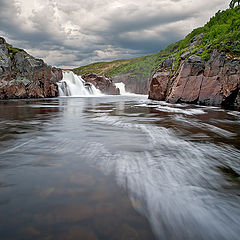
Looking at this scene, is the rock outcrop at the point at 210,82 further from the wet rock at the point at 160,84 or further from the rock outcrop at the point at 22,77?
the rock outcrop at the point at 22,77

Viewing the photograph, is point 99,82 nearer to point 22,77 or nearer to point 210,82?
point 22,77

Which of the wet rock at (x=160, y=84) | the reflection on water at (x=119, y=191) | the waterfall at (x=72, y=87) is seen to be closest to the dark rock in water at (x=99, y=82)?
the waterfall at (x=72, y=87)

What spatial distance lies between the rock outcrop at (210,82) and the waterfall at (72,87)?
2367cm

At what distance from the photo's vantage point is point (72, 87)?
1452 inches

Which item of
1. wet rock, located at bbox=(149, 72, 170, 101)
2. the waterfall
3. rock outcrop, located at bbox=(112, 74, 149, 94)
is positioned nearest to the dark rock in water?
the waterfall

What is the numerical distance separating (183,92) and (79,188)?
51.6ft

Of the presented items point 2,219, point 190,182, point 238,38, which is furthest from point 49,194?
point 238,38

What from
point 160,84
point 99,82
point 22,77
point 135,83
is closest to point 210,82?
point 160,84

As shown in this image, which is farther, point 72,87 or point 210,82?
point 72,87

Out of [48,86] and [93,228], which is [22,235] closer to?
[93,228]

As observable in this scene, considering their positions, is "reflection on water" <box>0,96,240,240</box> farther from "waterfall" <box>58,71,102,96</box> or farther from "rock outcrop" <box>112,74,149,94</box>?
"rock outcrop" <box>112,74,149,94</box>

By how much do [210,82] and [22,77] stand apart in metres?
26.5

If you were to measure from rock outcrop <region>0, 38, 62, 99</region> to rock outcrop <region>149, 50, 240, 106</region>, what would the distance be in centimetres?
2226

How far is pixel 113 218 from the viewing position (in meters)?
1.68
